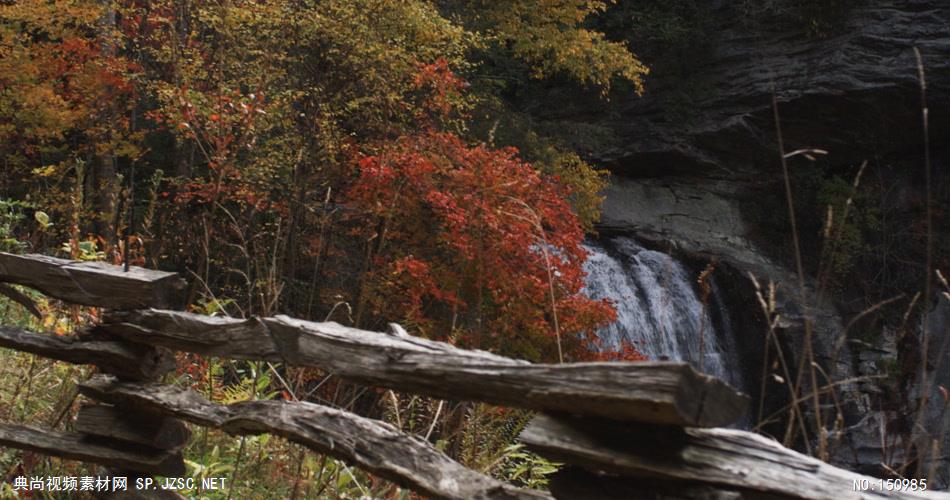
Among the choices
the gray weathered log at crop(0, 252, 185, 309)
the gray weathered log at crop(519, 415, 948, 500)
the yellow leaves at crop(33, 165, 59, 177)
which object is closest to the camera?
the gray weathered log at crop(519, 415, 948, 500)

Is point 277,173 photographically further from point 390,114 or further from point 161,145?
point 161,145

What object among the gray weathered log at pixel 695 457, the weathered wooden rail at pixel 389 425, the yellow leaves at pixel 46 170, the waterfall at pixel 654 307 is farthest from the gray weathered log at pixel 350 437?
the waterfall at pixel 654 307

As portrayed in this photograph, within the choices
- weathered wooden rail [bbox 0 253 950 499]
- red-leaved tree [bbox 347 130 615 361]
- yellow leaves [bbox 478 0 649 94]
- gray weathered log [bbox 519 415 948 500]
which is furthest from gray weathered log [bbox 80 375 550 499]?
yellow leaves [bbox 478 0 649 94]

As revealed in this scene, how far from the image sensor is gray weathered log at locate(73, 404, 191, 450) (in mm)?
3004

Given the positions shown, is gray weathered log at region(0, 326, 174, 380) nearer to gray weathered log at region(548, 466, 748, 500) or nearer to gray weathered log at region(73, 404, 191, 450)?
gray weathered log at region(73, 404, 191, 450)

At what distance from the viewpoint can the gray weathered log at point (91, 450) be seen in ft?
9.80

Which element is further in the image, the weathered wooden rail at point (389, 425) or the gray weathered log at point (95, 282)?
the gray weathered log at point (95, 282)

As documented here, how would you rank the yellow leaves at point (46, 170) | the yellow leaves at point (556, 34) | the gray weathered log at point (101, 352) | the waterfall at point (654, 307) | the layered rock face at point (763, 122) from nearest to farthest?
1. the gray weathered log at point (101, 352)
2. the yellow leaves at point (46, 170)
3. the waterfall at point (654, 307)
4. the yellow leaves at point (556, 34)
5. the layered rock face at point (763, 122)

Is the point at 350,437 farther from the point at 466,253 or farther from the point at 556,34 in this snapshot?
the point at 556,34

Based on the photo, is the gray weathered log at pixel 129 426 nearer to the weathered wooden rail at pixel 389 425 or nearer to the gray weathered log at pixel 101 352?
the weathered wooden rail at pixel 389 425

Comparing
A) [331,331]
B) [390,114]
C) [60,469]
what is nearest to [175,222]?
[390,114]

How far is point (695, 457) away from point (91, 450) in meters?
2.18

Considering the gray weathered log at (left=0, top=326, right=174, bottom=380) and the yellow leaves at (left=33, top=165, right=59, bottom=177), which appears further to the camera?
the yellow leaves at (left=33, top=165, right=59, bottom=177)

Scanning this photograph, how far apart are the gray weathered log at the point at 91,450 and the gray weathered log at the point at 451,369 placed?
0.41 m
